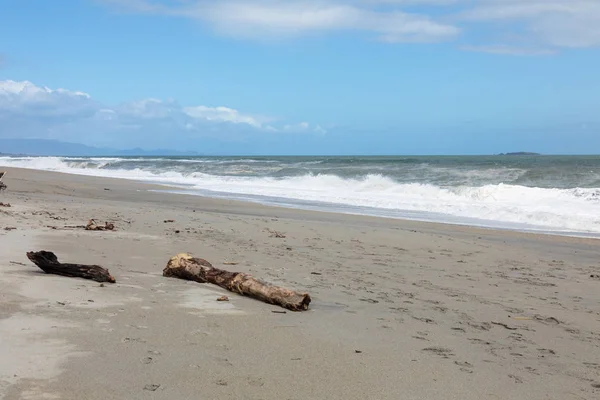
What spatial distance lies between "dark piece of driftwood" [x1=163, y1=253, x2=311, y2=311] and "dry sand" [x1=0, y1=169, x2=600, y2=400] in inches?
4.4

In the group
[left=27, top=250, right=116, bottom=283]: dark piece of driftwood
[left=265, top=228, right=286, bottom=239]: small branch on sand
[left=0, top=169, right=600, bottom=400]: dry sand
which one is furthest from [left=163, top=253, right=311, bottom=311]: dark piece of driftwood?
[left=265, top=228, right=286, bottom=239]: small branch on sand

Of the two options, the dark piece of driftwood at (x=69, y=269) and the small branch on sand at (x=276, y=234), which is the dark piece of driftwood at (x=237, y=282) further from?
the small branch on sand at (x=276, y=234)

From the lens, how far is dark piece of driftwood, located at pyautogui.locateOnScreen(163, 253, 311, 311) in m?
4.89

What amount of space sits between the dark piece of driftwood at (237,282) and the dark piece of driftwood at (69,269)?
0.75m

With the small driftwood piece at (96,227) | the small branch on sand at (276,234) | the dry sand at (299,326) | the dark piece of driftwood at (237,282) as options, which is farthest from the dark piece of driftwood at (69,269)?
the small branch on sand at (276,234)

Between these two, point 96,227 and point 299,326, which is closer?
point 299,326

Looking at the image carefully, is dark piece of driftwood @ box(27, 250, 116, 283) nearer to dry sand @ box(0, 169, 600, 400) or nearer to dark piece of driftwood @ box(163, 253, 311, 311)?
dry sand @ box(0, 169, 600, 400)

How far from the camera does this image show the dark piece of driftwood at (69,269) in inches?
206

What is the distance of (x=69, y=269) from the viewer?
17.3 ft

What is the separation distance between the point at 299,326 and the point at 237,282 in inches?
44.5

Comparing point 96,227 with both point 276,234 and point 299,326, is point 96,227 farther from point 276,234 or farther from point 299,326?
point 299,326

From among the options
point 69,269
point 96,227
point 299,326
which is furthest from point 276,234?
point 299,326

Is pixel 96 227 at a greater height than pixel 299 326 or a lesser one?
greater

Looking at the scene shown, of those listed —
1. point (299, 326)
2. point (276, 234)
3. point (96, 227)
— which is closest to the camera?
point (299, 326)
